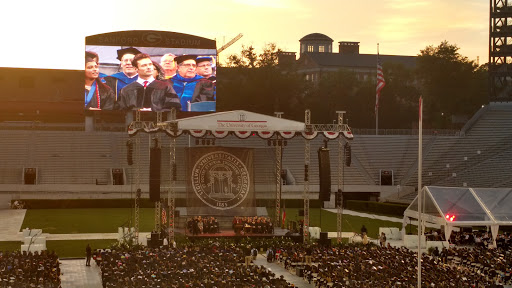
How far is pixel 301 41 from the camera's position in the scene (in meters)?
184

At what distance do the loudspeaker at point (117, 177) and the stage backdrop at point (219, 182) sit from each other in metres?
21.7

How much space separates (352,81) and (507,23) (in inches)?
1155

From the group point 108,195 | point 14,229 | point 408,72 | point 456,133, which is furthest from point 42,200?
point 408,72

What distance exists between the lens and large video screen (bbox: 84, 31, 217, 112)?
68062 mm

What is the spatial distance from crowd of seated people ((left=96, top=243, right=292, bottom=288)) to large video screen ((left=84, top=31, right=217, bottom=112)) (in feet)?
95.6

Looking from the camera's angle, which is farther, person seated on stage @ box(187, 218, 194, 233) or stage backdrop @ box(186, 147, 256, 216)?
stage backdrop @ box(186, 147, 256, 216)

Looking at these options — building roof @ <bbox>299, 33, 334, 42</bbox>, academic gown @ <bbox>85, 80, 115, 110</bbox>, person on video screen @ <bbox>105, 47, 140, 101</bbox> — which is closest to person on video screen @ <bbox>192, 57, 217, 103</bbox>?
person on video screen @ <bbox>105, 47, 140, 101</bbox>

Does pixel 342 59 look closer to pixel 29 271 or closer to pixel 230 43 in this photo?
pixel 230 43

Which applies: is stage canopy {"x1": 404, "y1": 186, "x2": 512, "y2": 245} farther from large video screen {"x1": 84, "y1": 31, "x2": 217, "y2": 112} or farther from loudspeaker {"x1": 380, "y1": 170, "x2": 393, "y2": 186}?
loudspeaker {"x1": 380, "y1": 170, "x2": 393, "y2": 186}

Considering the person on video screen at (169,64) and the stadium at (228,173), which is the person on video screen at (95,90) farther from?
the person on video screen at (169,64)

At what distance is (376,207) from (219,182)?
1873 centimetres

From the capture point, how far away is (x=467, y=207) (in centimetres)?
4678

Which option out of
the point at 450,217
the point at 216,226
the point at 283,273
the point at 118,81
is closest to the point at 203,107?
the point at 118,81

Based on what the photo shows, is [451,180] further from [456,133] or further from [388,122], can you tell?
[388,122]
